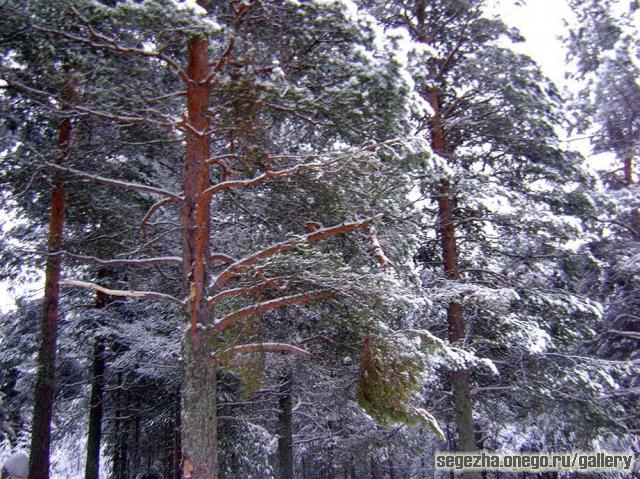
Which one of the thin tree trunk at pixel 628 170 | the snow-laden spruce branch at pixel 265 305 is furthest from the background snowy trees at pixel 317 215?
the thin tree trunk at pixel 628 170

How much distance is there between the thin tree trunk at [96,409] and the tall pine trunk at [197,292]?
5.74m

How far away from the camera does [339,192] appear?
6.36m

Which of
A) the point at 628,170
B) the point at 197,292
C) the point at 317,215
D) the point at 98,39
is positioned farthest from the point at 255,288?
the point at 628,170

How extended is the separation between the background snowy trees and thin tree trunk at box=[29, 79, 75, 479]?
9 cm

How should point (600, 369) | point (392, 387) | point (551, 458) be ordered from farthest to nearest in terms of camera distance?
point (551, 458) → point (600, 369) → point (392, 387)

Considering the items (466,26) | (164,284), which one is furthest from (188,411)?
(466,26)

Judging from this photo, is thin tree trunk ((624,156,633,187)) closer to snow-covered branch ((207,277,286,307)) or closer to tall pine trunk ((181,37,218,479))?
snow-covered branch ((207,277,286,307))

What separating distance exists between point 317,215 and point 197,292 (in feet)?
5.89

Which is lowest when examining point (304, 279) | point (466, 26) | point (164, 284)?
point (304, 279)

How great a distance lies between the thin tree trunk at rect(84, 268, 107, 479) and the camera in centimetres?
1161

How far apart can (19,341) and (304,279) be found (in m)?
9.77

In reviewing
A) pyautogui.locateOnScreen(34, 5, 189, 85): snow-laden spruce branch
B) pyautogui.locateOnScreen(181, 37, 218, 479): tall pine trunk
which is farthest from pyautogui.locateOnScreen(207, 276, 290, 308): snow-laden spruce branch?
pyautogui.locateOnScreen(34, 5, 189, 85): snow-laden spruce branch

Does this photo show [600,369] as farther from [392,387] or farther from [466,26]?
[466,26]

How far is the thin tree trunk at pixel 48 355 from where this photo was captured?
8211 mm
